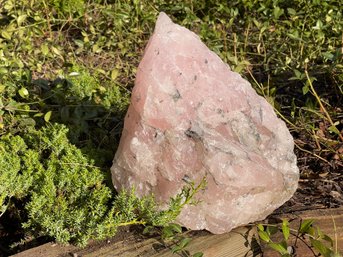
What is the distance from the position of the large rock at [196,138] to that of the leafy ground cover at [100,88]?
0.19 m

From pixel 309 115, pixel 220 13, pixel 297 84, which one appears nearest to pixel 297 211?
pixel 309 115

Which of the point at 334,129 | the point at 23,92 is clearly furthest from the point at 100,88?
the point at 334,129

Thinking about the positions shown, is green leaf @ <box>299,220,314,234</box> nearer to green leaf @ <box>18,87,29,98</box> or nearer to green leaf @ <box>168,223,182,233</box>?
green leaf @ <box>168,223,182,233</box>

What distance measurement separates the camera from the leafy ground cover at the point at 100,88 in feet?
8.96

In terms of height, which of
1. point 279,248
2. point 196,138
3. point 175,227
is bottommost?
point 279,248

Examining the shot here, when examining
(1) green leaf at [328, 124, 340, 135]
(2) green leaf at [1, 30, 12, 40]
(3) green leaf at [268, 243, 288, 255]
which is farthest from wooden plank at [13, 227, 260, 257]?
(2) green leaf at [1, 30, 12, 40]

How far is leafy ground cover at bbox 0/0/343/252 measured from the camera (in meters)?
2.73

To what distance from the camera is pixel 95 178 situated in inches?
109

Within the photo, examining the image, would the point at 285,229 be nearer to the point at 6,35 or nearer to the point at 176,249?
the point at 176,249

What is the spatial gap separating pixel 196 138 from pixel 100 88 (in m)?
1.28

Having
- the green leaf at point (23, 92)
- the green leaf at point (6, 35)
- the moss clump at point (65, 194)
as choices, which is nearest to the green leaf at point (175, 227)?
the moss clump at point (65, 194)

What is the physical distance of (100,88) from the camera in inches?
145

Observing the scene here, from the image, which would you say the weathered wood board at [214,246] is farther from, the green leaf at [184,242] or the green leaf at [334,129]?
the green leaf at [334,129]

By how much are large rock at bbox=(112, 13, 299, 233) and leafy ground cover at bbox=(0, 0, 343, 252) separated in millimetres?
192
